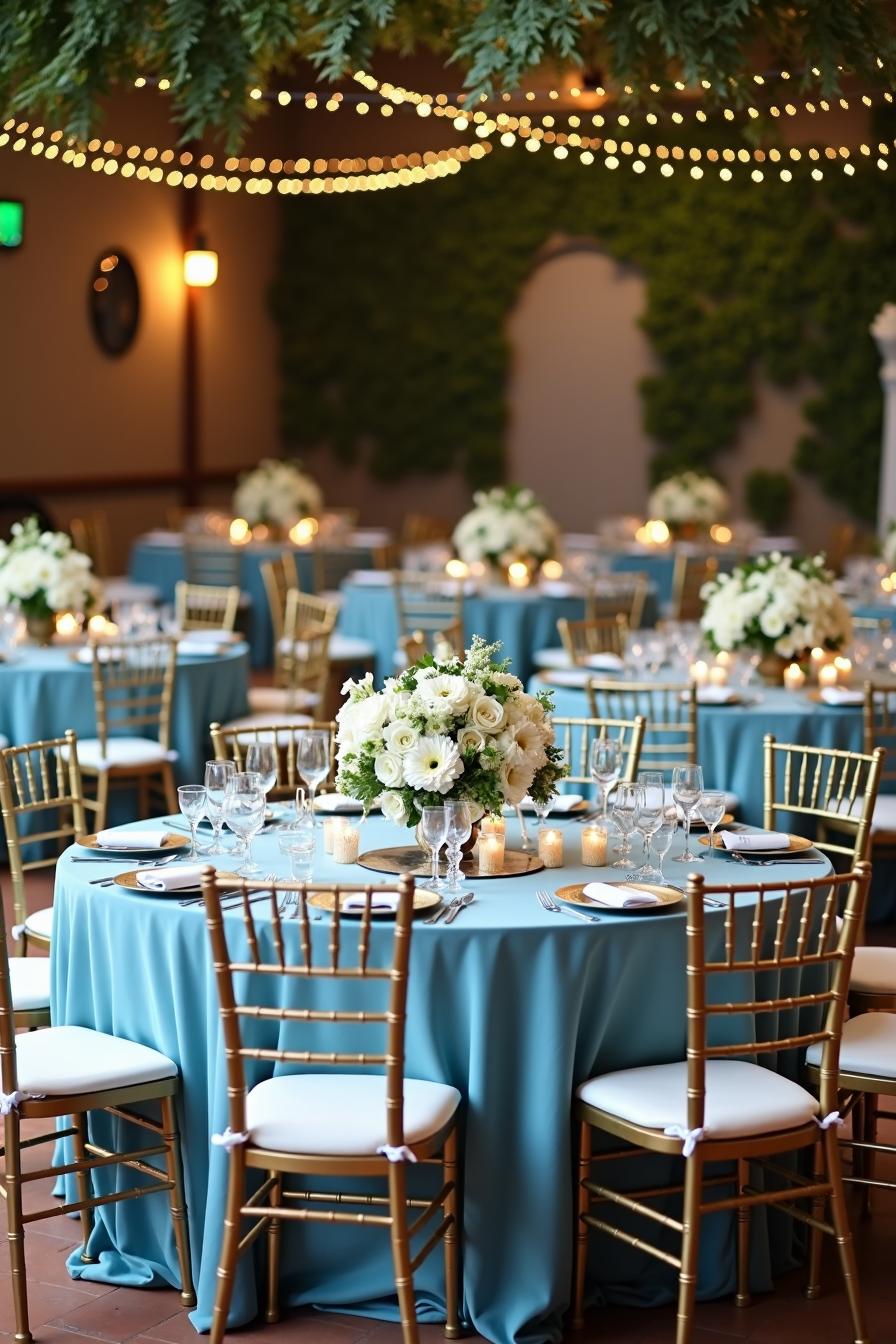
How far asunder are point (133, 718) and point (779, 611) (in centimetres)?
261

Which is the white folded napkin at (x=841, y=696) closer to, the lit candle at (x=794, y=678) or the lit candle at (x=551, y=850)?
the lit candle at (x=794, y=678)

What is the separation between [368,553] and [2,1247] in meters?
8.82

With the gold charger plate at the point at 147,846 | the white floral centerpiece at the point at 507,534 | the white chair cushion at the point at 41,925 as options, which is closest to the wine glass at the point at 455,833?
the gold charger plate at the point at 147,846

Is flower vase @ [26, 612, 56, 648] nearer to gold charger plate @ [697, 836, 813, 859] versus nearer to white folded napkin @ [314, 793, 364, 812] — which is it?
white folded napkin @ [314, 793, 364, 812]

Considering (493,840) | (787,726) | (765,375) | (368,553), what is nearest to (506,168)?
(765,375)

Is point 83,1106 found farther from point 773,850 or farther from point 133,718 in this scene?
point 133,718

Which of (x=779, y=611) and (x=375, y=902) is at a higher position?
(x=779, y=611)

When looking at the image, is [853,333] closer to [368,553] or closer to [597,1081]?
[368,553]

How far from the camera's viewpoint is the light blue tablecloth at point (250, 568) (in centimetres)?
1222

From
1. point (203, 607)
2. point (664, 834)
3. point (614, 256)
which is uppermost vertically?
point (614, 256)

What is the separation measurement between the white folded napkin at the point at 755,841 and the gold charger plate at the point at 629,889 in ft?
1.24

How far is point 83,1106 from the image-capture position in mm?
3611

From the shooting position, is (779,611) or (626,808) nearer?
(626,808)

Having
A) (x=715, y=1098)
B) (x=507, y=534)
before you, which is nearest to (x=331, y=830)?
(x=715, y=1098)
